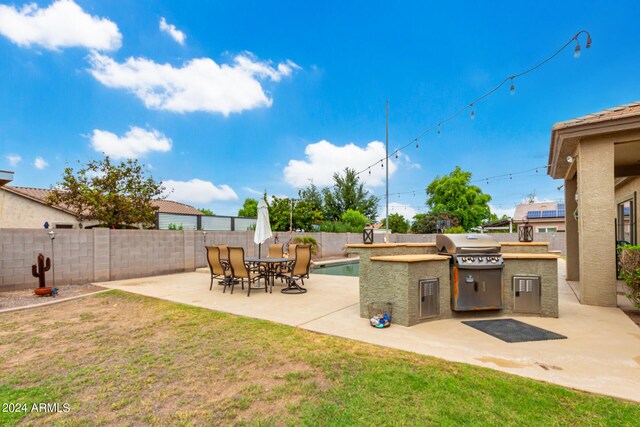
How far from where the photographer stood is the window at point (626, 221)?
9.27 m

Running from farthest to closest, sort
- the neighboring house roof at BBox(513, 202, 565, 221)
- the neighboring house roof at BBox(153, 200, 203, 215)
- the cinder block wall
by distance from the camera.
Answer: the neighboring house roof at BBox(513, 202, 565, 221) → the neighboring house roof at BBox(153, 200, 203, 215) → the cinder block wall

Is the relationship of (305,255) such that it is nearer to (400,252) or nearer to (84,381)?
(400,252)

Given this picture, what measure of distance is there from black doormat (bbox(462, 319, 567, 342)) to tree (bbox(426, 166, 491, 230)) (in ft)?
106

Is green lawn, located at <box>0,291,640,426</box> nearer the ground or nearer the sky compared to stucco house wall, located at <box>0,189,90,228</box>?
nearer the ground

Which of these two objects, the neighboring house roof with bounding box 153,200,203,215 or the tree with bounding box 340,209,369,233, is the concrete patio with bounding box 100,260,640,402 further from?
the neighboring house roof with bounding box 153,200,203,215

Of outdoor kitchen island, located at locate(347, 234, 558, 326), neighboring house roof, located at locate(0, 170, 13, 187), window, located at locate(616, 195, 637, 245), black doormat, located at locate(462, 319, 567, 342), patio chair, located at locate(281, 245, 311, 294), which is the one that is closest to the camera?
black doormat, located at locate(462, 319, 567, 342)

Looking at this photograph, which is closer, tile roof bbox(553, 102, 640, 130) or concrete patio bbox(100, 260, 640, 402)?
concrete patio bbox(100, 260, 640, 402)

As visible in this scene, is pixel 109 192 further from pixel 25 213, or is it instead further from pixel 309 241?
pixel 309 241

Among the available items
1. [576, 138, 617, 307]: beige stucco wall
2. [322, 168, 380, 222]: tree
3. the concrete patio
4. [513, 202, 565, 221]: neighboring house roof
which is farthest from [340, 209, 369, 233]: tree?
[513, 202, 565, 221]: neighboring house roof

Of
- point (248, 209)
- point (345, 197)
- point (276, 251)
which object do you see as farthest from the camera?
point (248, 209)

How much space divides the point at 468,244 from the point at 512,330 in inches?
50.7

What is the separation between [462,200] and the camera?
36312mm

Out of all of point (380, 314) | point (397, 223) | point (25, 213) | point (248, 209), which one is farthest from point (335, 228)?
point (248, 209)

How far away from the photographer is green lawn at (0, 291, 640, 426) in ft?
7.13
